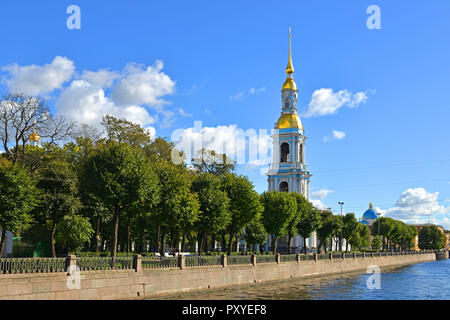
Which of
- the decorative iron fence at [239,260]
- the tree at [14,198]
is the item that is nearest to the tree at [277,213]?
the decorative iron fence at [239,260]

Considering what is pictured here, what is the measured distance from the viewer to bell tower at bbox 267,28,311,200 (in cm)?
10675

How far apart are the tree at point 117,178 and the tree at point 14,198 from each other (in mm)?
5232

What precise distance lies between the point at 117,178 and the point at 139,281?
9.31 meters

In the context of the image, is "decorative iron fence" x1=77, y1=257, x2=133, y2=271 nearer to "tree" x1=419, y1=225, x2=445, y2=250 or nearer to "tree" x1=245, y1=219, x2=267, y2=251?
"tree" x1=245, y1=219, x2=267, y2=251

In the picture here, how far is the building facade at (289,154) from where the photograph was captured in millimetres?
106625

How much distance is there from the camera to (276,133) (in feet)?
363

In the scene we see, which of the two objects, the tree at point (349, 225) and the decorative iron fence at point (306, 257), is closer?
the decorative iron fence at point (306, 257)

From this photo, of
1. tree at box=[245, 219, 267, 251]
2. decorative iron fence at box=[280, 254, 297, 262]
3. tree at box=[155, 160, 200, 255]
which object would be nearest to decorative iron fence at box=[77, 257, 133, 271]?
tree at box=[155, 160, 200, 255]

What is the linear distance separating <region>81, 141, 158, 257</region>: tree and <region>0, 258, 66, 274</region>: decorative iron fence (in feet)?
31.7

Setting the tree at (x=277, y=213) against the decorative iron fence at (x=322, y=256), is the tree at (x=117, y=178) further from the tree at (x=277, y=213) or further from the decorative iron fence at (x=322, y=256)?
the decorative iron fence at (x=322, y=256)

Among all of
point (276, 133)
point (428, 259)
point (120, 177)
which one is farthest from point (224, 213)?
point (428, 259)
